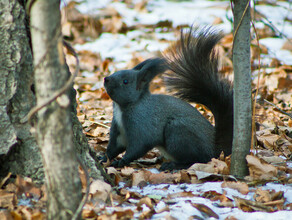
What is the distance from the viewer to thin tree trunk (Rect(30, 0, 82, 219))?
132cm

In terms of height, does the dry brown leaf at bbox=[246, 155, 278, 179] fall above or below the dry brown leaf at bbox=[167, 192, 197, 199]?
above

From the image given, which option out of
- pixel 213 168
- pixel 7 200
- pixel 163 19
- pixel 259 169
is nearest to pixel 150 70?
pixel 213 168

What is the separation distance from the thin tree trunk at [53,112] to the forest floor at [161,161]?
0.84ft

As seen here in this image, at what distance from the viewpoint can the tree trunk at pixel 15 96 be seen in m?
1.85

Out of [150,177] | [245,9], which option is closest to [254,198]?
[150,177]

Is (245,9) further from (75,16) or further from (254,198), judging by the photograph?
(75,16)

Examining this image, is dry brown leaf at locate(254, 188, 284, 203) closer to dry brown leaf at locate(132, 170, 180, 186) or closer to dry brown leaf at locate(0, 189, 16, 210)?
dry brown leaf at locate(132, 170, 180, 186)

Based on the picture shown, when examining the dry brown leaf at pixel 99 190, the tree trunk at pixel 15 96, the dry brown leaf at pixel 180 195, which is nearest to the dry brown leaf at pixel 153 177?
the dry brown leaf at pixel 180 195

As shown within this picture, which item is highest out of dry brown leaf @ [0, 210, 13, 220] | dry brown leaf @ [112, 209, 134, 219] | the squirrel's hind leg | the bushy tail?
the bushy tail

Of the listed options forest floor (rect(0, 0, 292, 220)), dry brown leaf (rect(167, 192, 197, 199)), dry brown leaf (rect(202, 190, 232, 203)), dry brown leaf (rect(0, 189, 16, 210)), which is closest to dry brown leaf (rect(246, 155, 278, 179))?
forest floor (rect(0, 0, 292, 220))

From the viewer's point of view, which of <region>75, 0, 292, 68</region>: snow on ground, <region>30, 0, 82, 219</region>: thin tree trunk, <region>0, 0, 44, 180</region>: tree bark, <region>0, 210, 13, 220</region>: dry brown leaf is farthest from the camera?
<region>75, 0, 292, 68</region>: snow on ground

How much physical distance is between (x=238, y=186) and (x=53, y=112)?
47.6 inches

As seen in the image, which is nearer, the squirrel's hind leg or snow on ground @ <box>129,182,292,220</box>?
snow on ground @ <box>129,182,292,220</box>

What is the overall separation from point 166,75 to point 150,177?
1.11 meters
